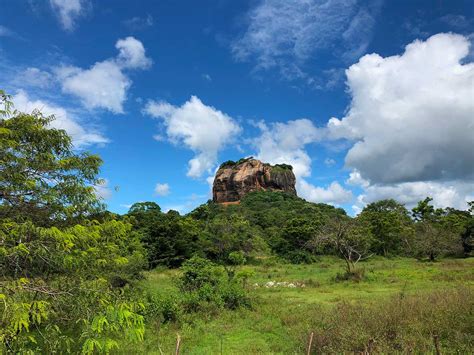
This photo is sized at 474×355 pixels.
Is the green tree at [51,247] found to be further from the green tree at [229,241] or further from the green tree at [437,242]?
the green tree at [437,242]

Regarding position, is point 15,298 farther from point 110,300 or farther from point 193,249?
point 193,249

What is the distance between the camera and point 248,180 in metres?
99.8

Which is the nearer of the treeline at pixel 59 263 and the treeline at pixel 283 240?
the treeline at pixel 59 263

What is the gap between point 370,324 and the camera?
8.34m

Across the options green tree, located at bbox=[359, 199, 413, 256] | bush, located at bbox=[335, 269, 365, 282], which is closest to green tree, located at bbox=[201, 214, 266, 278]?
green tree, located at bbox=[359, 199, 413, 256]

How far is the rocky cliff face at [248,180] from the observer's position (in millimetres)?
99500

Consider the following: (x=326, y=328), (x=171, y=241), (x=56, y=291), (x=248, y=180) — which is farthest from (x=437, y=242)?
(x=248, y=180)

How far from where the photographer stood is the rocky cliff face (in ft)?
326

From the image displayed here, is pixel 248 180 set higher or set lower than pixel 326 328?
higher

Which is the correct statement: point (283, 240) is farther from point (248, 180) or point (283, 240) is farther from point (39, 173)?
point (248, 180)

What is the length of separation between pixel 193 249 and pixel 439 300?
94.9 feet

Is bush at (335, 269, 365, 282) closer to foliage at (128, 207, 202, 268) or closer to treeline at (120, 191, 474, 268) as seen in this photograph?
treeline at (120, 191, 474, 268)

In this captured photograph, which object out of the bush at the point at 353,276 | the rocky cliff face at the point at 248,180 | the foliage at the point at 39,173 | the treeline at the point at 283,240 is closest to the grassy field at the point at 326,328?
the foliage at the point at 39,173

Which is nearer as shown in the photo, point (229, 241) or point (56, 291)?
point (56, 291)
